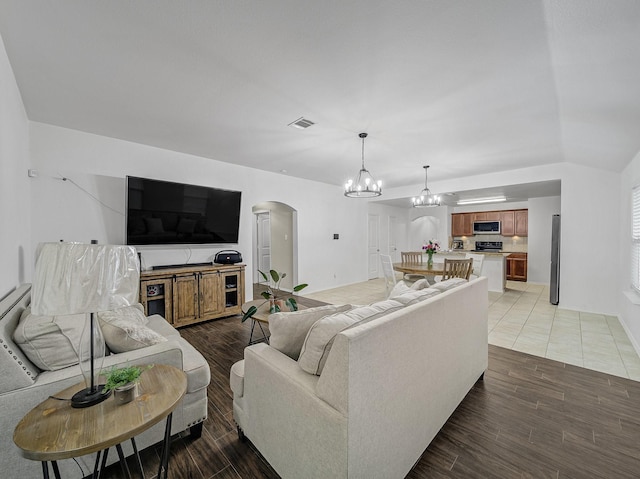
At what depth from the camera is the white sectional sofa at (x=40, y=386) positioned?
1.21 metres

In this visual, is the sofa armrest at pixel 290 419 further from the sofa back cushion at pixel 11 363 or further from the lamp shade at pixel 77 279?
the sofa back cushion at pixel 11 363

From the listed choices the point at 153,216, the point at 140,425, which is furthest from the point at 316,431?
the point at 153,216

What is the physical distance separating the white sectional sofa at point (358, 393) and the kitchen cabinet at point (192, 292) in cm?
243

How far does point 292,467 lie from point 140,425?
75cm

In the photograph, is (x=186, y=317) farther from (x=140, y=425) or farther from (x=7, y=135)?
(x=140, y=425)

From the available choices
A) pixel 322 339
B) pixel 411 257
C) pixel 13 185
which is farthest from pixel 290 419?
pixel 411 257

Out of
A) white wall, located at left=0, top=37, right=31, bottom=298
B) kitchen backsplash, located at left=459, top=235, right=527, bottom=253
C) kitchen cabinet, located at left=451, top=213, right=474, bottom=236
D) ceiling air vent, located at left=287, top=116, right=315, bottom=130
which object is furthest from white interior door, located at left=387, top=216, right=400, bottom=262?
white wall, located at left=0, top=37, right=31, bottom=298

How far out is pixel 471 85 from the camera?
2.27m

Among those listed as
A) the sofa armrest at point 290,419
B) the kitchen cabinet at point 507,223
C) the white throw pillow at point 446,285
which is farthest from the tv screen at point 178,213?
the kitchen cabinet at point 507,223

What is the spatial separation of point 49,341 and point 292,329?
1.28 m

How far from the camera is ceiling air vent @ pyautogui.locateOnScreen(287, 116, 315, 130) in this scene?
300 cm

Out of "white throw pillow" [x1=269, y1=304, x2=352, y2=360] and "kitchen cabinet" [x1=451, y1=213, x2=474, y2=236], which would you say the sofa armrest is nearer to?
"white throw pillow" [x1=269, y1=304, x2=352, y2=360]

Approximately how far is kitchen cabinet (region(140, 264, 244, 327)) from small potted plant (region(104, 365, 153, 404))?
2.61 m

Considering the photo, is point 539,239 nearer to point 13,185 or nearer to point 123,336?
point 123,336
